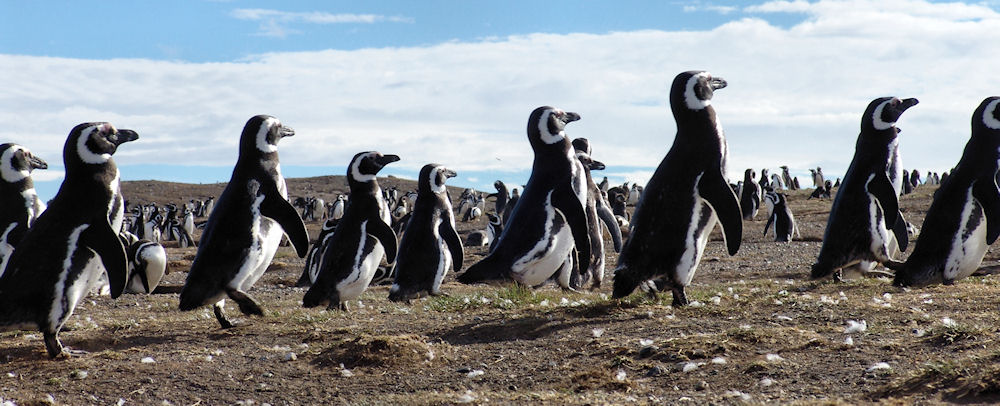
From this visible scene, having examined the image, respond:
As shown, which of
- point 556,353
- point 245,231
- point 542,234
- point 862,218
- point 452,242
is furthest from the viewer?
point 452,242

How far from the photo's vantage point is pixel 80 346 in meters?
7.36

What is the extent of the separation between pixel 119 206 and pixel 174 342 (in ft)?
3.97

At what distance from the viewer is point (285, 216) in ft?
26.7

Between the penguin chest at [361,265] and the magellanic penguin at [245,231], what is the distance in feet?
3.44

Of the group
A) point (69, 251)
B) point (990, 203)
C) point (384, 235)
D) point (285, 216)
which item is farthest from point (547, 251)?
point (69, 251)

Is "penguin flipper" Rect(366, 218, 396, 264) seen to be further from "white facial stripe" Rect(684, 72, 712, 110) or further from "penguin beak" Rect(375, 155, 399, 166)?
"white facial stripe" Rect(684, 72, 712, 110)

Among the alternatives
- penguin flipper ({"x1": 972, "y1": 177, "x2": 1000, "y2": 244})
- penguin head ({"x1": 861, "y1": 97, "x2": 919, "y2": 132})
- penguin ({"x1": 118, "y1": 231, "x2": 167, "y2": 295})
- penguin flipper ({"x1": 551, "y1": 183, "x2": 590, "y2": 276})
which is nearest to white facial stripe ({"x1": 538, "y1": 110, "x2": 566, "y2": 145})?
penguin flipper ({"x1": 551, "y1": 183, "x2": 590, "y2": 276})

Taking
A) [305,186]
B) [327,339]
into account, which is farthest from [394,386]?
[305,186]

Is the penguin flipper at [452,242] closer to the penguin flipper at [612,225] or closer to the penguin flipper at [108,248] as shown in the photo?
the penguin flipper at [612,225]

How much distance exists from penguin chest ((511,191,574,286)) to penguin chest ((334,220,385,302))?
1.47 metres

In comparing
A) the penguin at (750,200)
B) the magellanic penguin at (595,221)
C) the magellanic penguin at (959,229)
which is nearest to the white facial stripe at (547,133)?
the magellanic penguin at (595,221)

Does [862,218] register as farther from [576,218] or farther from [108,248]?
[108,248]

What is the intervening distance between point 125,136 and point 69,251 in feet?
4.04

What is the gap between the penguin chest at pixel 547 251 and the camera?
9.16m
